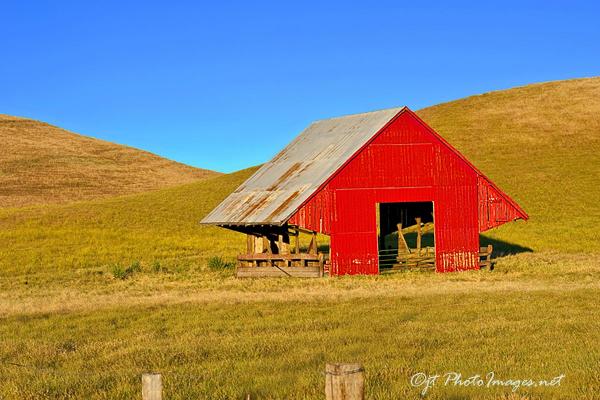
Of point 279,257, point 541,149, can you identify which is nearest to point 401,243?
point 279,257

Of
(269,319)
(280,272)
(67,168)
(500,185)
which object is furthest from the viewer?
(67,168)

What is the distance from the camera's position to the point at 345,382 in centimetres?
638

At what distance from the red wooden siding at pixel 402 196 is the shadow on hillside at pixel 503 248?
5615 mm

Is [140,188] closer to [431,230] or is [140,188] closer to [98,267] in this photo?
[431,230]

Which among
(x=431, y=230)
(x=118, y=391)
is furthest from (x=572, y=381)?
(x=431, y=230)

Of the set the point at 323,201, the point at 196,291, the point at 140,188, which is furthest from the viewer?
the point at 140,188

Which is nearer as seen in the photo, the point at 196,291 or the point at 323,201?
the point at 196,291

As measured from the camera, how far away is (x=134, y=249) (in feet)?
145

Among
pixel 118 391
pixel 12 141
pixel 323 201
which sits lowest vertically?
pixel 118 391

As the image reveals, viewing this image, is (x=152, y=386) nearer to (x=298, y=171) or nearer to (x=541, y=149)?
(x=298, y=171)

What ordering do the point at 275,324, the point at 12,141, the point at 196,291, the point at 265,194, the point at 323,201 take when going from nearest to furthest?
the point at 275,324
the point at 196,291
the point at 323,201
the point at 265,194
the point at 12,141

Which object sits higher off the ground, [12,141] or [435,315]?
[12,141]

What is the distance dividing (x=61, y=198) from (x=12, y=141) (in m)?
27.9

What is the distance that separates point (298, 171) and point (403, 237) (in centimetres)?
538
